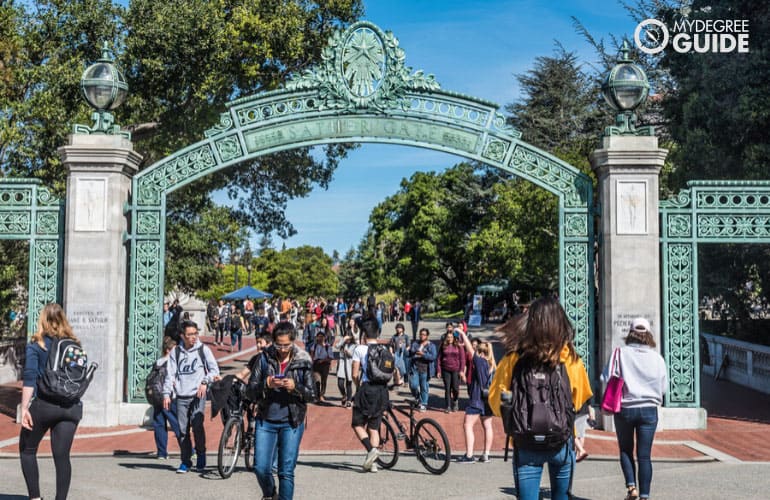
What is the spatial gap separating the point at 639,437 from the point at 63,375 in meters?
4.79

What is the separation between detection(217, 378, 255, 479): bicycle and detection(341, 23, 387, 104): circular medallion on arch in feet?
17.9

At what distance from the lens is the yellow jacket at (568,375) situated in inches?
201

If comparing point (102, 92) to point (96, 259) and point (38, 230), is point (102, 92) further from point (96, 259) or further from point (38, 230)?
point (96, 259)

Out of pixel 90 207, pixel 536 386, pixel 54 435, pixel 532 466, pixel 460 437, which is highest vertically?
pixel 90 207

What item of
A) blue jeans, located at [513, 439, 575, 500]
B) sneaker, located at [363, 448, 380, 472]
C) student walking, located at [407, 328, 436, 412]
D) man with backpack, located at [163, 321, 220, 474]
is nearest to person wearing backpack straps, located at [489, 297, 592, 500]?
blue jeans, located at [513, 439, 575, 500]

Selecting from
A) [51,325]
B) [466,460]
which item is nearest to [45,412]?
[51,325]

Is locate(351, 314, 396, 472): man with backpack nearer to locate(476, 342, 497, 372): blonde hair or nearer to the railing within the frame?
locate(476, 342, 497, 372): blonde hair

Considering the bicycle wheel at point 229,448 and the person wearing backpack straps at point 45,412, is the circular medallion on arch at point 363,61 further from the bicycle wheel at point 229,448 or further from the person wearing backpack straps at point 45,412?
the person wearing backpack straps at point 45,412

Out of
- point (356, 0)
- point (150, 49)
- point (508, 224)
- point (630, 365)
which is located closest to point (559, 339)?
point (630, 365)

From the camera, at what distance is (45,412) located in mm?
6539

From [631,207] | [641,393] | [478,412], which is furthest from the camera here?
[631,207]

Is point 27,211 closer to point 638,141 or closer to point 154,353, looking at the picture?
point 154,353

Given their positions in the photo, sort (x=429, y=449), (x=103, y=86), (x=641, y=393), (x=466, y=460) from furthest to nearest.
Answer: (x=103, y=86)
(x=466, y=460)
(x=429, y=449)
(x=641, y=393)

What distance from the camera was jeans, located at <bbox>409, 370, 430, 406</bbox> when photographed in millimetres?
14828
